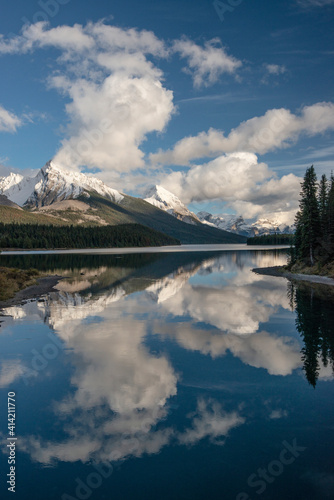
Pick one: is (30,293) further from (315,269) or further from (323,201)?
(323,201)

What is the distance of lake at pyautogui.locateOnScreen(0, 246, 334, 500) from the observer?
1209 centimetres

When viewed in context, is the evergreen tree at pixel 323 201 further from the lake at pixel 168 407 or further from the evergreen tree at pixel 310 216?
the lake at pixel 168 407

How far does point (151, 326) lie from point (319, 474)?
21.7 metres

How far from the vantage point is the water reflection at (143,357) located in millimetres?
14578

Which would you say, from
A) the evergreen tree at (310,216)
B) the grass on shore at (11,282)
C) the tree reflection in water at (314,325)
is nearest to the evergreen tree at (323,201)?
the evergreen tree at (310,216)

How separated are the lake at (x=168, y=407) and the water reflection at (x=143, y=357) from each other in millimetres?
86

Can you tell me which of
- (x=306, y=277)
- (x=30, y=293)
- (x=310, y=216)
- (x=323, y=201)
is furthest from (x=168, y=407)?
(x=323, y=201)

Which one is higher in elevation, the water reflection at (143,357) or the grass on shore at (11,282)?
the grass on shore at (11,282)

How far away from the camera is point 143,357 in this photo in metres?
23.9

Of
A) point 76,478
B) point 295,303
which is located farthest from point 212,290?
point 76,478

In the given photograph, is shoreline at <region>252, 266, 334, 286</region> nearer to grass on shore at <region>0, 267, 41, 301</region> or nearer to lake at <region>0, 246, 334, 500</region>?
lake at <region>0, 246, 334, 500</region>

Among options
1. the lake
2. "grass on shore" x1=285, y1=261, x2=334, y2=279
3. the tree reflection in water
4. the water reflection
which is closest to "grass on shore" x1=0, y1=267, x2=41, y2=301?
the water reflection

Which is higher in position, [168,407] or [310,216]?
[310,216]

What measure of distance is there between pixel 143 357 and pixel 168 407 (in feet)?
23.3
